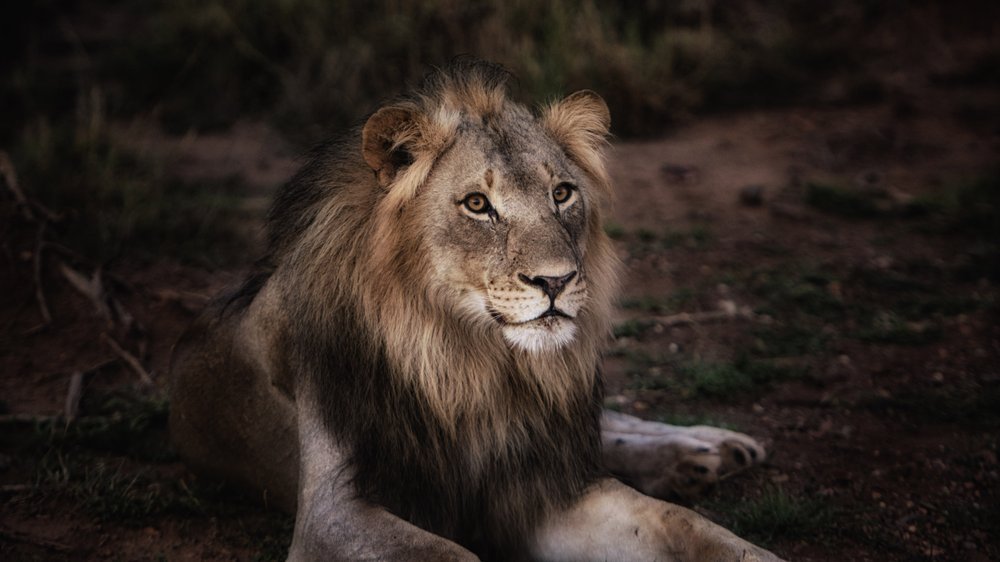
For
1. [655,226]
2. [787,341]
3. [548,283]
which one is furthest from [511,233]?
[655,226]

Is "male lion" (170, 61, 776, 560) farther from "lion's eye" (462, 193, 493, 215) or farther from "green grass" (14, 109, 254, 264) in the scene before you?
"green grass" (14, 109, 254, 264)

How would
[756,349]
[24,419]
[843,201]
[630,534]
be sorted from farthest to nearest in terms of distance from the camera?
[843,201]
[756,349]
[24,419]
[630,534]

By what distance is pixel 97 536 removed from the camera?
3.66 m

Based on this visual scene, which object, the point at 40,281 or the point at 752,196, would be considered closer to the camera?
the point at 40,281

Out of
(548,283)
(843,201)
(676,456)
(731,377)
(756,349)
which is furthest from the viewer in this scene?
(843,201)

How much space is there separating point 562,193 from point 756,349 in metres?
2.58

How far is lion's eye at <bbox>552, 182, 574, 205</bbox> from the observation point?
319 cm

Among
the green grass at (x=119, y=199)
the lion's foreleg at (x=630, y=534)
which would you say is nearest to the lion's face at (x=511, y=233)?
the lion's foreleg at (x=630, y=534)

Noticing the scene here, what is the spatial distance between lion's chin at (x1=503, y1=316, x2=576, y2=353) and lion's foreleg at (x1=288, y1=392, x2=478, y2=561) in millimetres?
635

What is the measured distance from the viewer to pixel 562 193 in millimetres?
3219

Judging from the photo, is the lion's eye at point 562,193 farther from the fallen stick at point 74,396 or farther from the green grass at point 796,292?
the green grass at point 796,292

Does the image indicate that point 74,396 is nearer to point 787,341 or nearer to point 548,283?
point 548,283

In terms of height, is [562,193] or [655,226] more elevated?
[562,193]

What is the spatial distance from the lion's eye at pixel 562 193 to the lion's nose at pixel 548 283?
400mm
